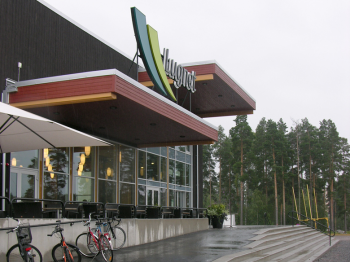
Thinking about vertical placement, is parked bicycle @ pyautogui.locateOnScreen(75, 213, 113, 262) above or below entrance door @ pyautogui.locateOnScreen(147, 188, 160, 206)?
below

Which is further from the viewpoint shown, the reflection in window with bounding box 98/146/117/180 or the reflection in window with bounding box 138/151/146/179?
the reflection in window with bounding box 138/151/146/179

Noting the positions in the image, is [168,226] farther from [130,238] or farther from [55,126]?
[55,126]

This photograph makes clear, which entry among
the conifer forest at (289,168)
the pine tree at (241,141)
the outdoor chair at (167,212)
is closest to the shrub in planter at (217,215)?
the outdoor chair at (167,212)

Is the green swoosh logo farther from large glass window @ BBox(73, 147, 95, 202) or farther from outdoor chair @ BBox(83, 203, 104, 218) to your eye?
outdoor chair @ BBox(83, 203, 104, 218)

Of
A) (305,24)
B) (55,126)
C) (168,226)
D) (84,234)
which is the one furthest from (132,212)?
(305,24)

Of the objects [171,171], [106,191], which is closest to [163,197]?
[171,171]

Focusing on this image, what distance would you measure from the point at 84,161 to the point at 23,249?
10.1m

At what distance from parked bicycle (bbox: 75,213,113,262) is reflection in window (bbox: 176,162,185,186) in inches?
648

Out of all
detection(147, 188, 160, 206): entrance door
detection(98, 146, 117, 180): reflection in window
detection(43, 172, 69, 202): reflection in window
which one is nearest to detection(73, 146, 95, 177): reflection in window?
detection(98, 146, 117, 180): reflection in window

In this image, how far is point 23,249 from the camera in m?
7.24

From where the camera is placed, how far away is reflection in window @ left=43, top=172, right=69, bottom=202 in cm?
1480

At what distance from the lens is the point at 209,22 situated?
188m

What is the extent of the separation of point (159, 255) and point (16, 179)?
5803mm

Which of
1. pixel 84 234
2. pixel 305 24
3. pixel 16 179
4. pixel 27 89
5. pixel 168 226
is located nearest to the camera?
pixel 84 234
